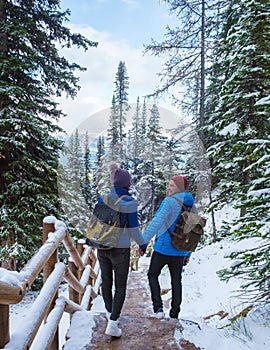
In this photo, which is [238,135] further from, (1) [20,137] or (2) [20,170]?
(2) [20,170]

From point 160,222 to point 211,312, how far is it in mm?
3445

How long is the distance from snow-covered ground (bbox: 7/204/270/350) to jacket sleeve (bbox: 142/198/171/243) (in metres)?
1.32

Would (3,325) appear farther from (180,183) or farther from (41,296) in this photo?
(180,183)

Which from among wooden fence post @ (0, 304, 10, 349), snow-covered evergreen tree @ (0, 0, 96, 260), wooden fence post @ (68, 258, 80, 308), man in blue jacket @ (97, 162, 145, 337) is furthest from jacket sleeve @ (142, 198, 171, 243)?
snow-covered evergreen tree @ (0, 0, 96, 260)

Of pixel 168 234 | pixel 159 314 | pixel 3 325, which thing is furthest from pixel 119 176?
pixel 159 314

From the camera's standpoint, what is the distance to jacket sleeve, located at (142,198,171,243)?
12.6 feet

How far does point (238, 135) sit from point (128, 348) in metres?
5.16

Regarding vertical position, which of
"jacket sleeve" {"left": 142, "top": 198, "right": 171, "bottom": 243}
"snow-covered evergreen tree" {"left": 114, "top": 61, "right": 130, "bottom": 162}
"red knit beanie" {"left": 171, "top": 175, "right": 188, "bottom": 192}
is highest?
"snow-covered evergreen tree" {"left": 114, "top": 61, "right": 130, "bottom": 162}

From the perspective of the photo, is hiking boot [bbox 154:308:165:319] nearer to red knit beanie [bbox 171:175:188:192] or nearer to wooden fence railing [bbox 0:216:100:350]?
wooden fence railing [bbox 0:216:100:350]

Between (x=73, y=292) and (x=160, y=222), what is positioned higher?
(x=160, y=222)

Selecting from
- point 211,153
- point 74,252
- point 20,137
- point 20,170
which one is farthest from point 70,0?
point 74,252

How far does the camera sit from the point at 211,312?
Result: 19.7 feet

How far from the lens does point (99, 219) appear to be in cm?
347

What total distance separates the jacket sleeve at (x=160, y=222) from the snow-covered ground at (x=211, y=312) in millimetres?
1324
